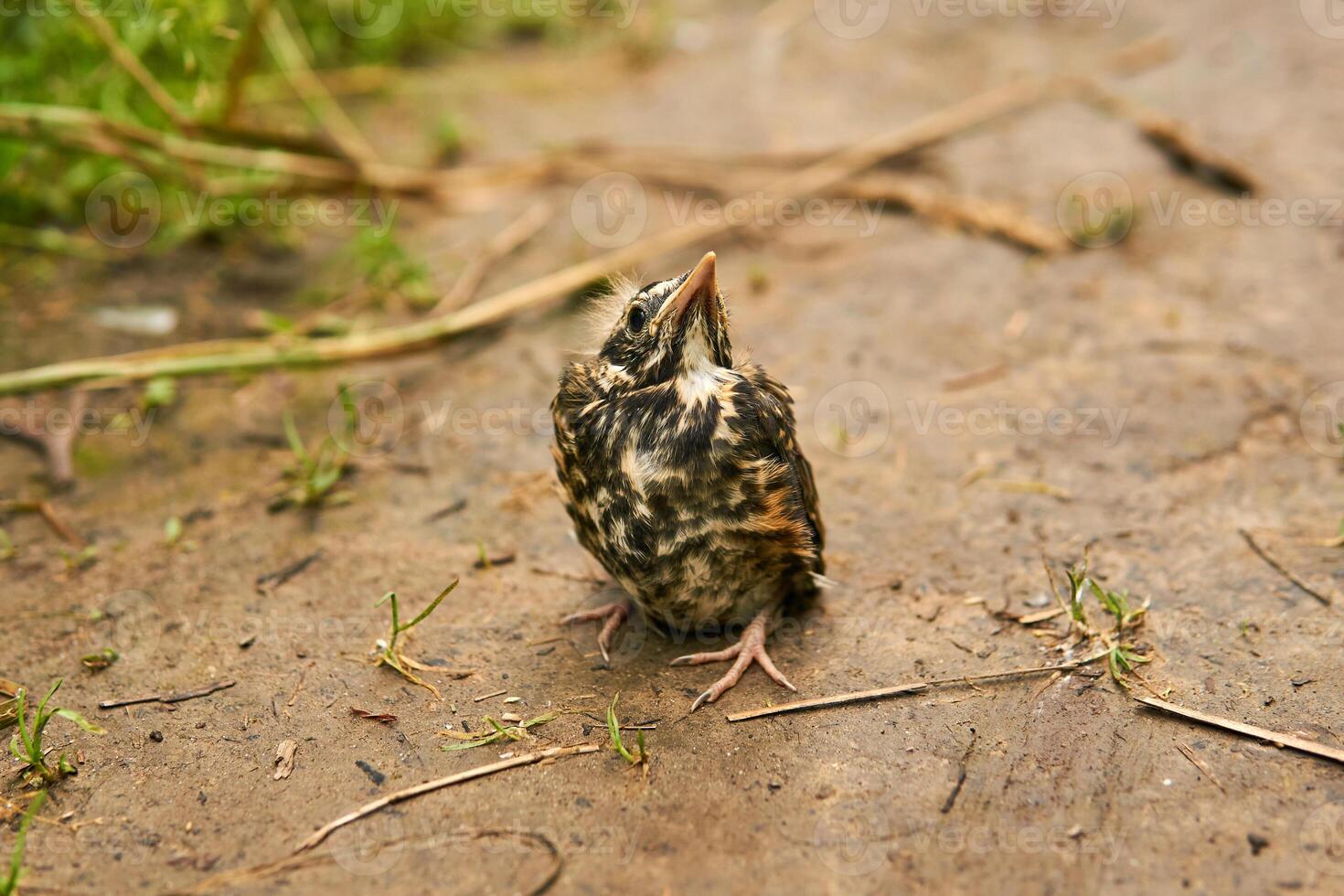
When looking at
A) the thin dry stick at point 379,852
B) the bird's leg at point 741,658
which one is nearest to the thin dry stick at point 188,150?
the bird's leg at point 741,658

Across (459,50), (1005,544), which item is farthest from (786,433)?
(459,50)

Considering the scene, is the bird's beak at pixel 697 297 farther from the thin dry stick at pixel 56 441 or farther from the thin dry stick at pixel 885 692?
the thin dry stick at pixel 56 441

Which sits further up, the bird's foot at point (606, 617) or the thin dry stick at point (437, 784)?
the bird's foot at point (606, 617)

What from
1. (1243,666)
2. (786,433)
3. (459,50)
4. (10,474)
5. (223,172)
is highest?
(459,50)

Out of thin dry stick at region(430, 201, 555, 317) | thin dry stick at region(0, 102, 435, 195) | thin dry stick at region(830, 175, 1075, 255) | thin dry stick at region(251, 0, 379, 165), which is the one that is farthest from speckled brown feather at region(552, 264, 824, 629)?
thin dry stick at region(251, 0, 379, 165)

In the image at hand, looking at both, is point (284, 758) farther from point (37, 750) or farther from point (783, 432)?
point (783, 432)

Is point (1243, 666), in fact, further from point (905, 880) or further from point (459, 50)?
point (459, 50)
